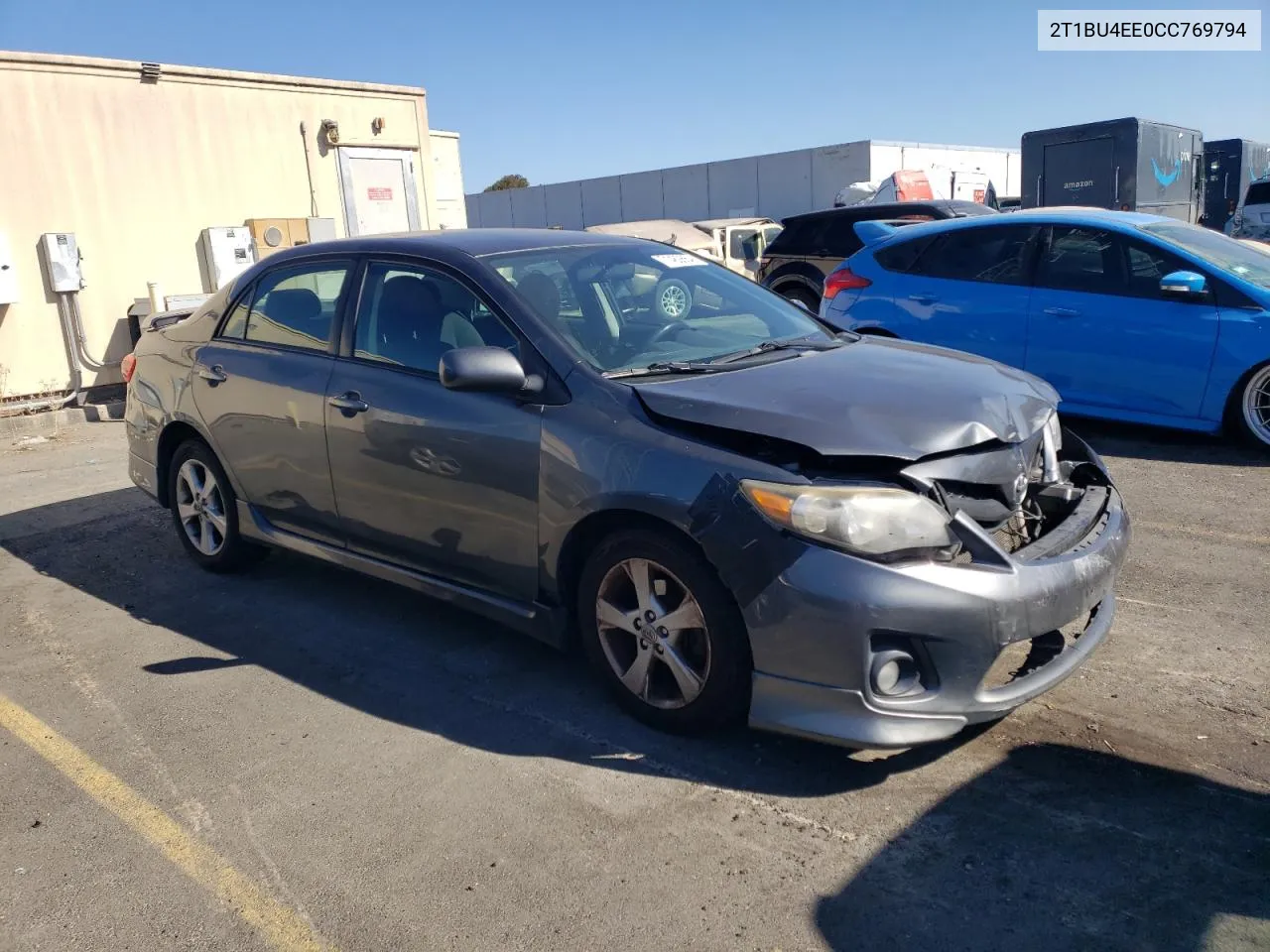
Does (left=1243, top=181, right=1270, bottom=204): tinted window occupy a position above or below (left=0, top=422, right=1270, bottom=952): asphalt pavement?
above

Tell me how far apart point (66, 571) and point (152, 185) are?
23.6 feet

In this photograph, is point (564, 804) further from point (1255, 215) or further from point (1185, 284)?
point (1255, 215)

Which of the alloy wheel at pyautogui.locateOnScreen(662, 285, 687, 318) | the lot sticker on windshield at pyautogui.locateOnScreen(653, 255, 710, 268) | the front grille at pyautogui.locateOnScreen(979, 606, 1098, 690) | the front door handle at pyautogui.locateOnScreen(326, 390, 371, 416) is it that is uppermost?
the lot sticker on windshield at pyautogui.locateOnScreen(653, 255, 710, 268)

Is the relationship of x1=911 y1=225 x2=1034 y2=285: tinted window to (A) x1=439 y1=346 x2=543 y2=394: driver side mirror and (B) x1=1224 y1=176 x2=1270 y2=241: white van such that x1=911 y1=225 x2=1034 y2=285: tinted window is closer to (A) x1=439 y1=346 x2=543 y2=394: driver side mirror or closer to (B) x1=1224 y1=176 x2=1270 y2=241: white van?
(A) x1=439 y1=346 x2=543 y2=394: driver side mirror

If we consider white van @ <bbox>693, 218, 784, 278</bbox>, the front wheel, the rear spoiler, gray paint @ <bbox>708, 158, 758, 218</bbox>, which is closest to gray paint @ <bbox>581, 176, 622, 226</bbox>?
gray paint @ <bbox>708, 158, 758, 218</bbox>

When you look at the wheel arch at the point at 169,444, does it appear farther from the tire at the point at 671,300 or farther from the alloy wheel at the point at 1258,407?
the alloy wheel at the point at 1258,407

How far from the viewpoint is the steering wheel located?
4059mm

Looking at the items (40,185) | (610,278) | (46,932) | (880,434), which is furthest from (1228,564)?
(40,185)

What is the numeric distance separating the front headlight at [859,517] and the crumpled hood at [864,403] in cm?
13

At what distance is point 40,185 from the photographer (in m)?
10.7

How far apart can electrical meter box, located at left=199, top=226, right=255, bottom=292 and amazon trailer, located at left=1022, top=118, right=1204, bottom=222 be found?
13.8 meters

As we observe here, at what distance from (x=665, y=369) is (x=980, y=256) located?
4737 millimetres

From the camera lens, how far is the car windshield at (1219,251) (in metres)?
6.82

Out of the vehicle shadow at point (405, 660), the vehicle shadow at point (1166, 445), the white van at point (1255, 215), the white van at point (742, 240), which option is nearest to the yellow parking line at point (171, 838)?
the vehicle shadow at point (405, 660)
